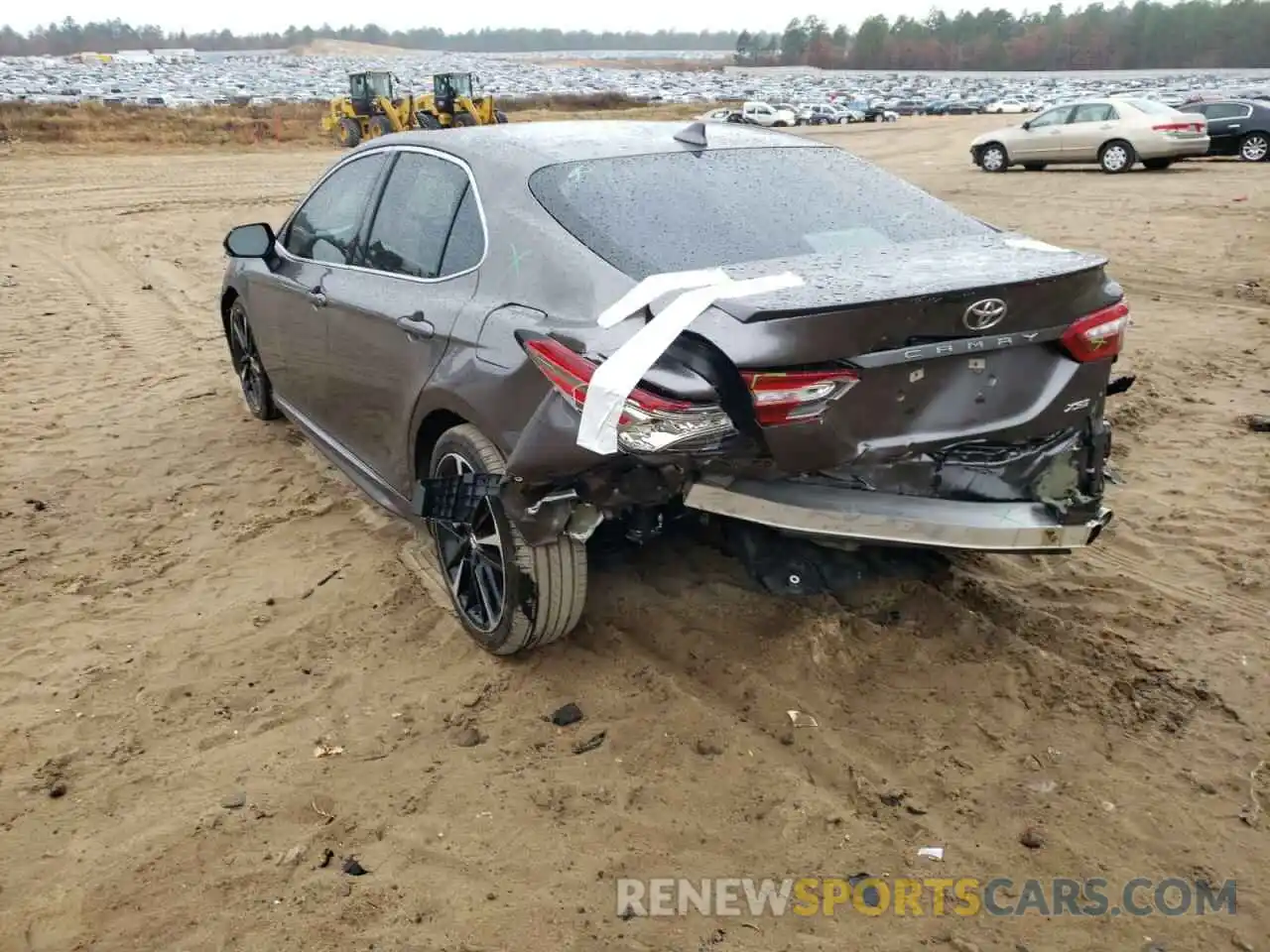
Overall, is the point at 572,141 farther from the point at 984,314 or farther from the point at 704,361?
the point at 984,314

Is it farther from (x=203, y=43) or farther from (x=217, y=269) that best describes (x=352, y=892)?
(x=203, y=43)

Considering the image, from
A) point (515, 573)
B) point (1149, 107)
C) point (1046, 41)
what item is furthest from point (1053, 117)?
point (1046, 41)

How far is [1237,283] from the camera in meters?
9.73

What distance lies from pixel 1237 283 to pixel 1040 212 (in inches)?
212

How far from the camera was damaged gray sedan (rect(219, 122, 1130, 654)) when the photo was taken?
9.12ft

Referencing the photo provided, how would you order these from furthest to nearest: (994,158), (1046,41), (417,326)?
(1046,41)
(994,158)
(417,326)

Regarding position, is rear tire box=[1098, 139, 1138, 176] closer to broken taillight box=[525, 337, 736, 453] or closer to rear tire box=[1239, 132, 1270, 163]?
rear tire box=[1239, 132, 1270, 163]

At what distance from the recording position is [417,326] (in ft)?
12.1

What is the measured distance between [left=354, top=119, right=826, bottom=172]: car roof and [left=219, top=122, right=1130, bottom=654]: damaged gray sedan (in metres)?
0.02

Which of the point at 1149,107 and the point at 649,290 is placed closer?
the point at 649,290

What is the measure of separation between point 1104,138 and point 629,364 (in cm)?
2042

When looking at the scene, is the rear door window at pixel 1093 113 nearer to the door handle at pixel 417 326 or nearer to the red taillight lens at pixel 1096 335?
the red taillight lens at pixel 1096 335

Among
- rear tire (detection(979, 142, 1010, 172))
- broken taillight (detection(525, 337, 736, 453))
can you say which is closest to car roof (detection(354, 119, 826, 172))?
broken taillight (detection(525, 337, 736, 453))

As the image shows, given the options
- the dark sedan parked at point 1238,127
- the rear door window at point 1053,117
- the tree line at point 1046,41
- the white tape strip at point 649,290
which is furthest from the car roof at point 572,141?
the tree line at point 1046,41
